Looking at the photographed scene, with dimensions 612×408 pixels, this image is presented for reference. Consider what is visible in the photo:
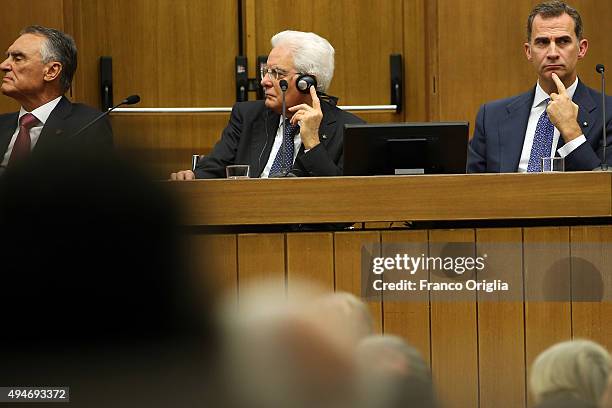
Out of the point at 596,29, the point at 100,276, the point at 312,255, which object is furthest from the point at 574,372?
the point at 596,29

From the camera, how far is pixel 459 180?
2.40 m

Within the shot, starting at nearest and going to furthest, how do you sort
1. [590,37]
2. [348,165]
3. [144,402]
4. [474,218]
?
[144,402] < [474,218] < [348,165] < [590,37]

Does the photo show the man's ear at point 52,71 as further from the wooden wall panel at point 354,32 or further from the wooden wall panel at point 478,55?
the wooden wall panel at point 478,55

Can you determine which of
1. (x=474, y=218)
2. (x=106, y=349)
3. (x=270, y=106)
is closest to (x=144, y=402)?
(x=106, y=349)

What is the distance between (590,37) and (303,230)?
125 inches

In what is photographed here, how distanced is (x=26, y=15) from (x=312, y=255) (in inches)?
129

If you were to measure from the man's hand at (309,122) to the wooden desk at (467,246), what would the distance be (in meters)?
1.17

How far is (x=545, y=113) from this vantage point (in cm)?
383

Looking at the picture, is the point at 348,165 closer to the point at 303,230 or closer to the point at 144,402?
the point at 303,230

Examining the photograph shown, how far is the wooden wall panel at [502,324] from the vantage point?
2168 millimetres

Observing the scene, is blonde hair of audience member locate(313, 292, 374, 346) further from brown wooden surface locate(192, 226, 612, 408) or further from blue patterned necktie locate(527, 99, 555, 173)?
blue patterned necktie locate(527, 99, 555, 173)

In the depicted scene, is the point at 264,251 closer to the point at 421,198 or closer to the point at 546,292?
the point at 421,198

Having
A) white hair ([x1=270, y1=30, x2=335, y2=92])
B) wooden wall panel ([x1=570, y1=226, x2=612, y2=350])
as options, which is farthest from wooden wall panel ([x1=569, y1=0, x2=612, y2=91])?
wooden wall panel ([x1=570, y1=226, x2=612, y2=350])

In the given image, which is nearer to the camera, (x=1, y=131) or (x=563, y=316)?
(x=563, y=316)
